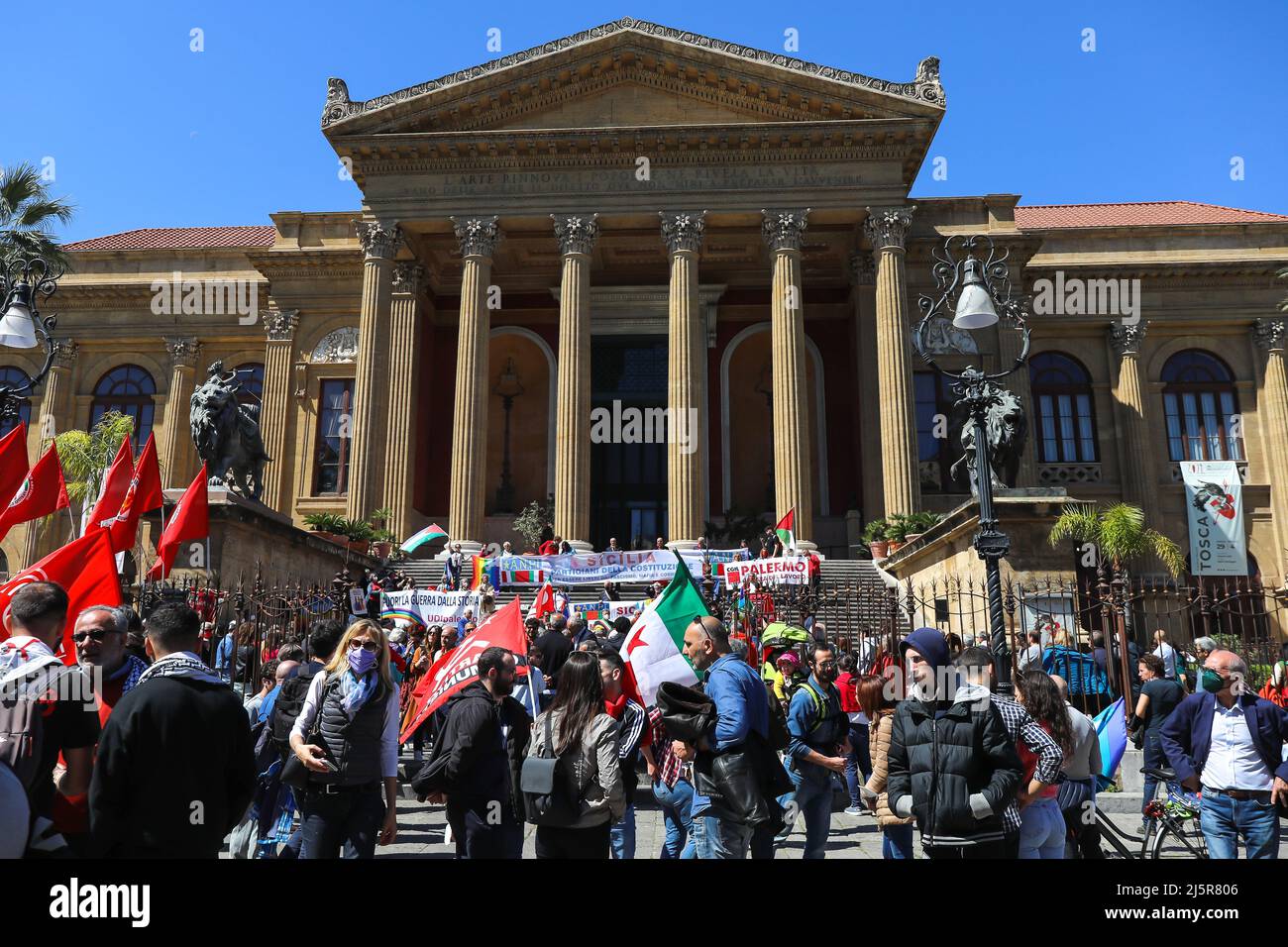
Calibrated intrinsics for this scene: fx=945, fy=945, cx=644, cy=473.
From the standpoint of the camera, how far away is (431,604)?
57.2ft

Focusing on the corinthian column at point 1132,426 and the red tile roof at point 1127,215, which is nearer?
the corinthian column at point 1132,426

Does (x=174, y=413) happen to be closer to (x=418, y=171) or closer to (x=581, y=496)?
(x=418, y=171)

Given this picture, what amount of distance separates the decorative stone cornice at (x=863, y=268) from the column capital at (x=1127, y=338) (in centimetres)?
982

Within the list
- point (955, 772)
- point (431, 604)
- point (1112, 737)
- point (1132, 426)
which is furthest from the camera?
point (1132, 426)

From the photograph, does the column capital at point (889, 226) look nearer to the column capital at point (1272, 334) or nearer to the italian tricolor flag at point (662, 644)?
the column capital at point (1272, 334)

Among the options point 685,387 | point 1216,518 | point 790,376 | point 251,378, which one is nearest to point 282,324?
point 251,378

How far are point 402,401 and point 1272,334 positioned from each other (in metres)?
28.9

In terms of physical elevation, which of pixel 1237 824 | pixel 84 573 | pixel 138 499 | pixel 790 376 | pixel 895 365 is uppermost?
pixel 895 365

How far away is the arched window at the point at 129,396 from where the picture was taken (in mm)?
34000

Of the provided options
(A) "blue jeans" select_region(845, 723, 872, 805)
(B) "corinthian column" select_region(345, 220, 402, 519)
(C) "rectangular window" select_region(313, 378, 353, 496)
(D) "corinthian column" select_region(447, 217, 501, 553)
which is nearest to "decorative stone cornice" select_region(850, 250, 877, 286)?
(D) "corinthian column" select_region(447, 217, 501, 553)

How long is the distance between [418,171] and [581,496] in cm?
1113

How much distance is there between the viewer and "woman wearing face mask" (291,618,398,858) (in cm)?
517

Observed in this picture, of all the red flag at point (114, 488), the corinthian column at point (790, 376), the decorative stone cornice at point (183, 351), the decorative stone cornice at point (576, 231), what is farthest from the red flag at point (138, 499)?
the decorative stone cornice at point (183, 351)

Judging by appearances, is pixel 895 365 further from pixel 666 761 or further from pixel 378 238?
Result: pixel 666 761
